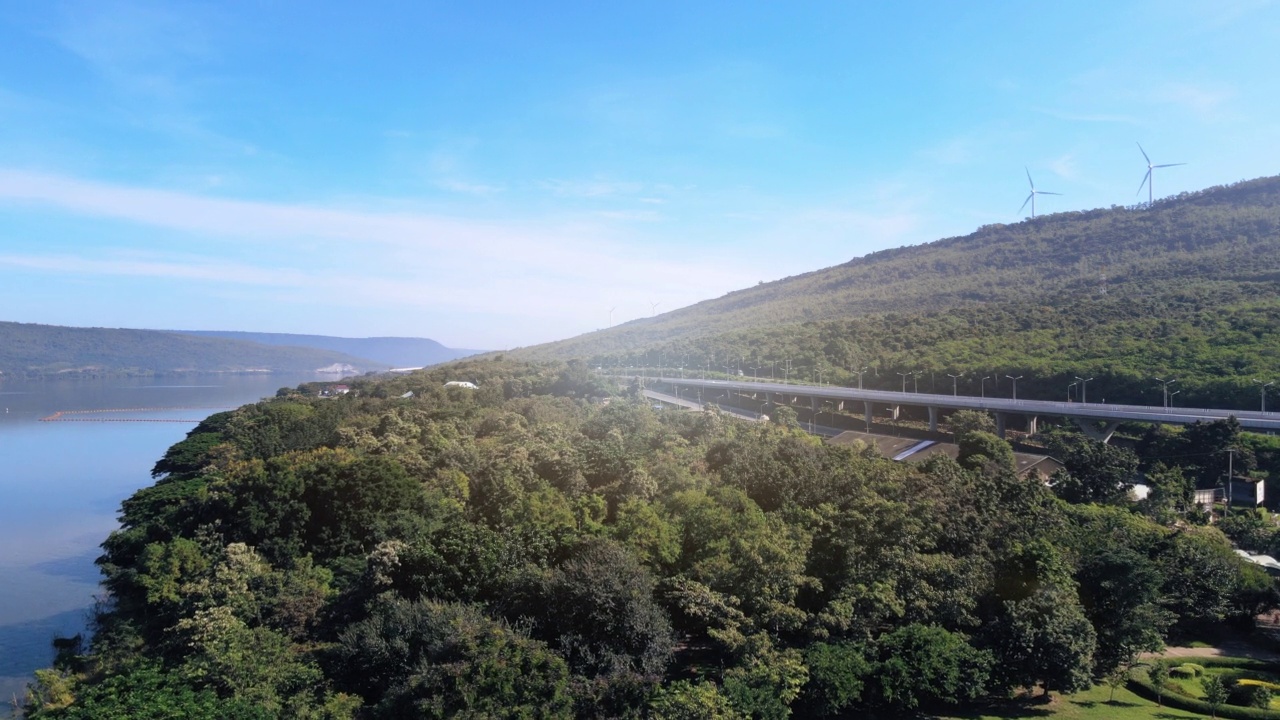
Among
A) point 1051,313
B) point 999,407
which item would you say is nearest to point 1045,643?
point 999,407

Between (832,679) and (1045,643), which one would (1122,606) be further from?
(832,679)

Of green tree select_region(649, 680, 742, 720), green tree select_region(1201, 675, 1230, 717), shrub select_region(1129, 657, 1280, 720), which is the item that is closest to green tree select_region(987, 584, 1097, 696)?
shrub select_region(1129, 657, 1280, 720)

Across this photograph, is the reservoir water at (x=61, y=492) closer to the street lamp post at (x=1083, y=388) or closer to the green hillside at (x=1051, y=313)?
the green hillside at (x=1051, y=313)

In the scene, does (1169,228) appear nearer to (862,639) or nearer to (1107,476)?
(1107,476)

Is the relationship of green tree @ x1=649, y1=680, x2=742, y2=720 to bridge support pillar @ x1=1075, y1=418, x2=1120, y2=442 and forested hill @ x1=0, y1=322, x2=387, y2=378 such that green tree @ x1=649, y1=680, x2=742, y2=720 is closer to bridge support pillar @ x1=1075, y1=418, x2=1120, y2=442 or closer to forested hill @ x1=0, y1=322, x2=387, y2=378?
bridge support pillar @ x1=1075, y1=418, x2=1120, y2=442

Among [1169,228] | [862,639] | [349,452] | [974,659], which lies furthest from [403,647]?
[1169,228]
